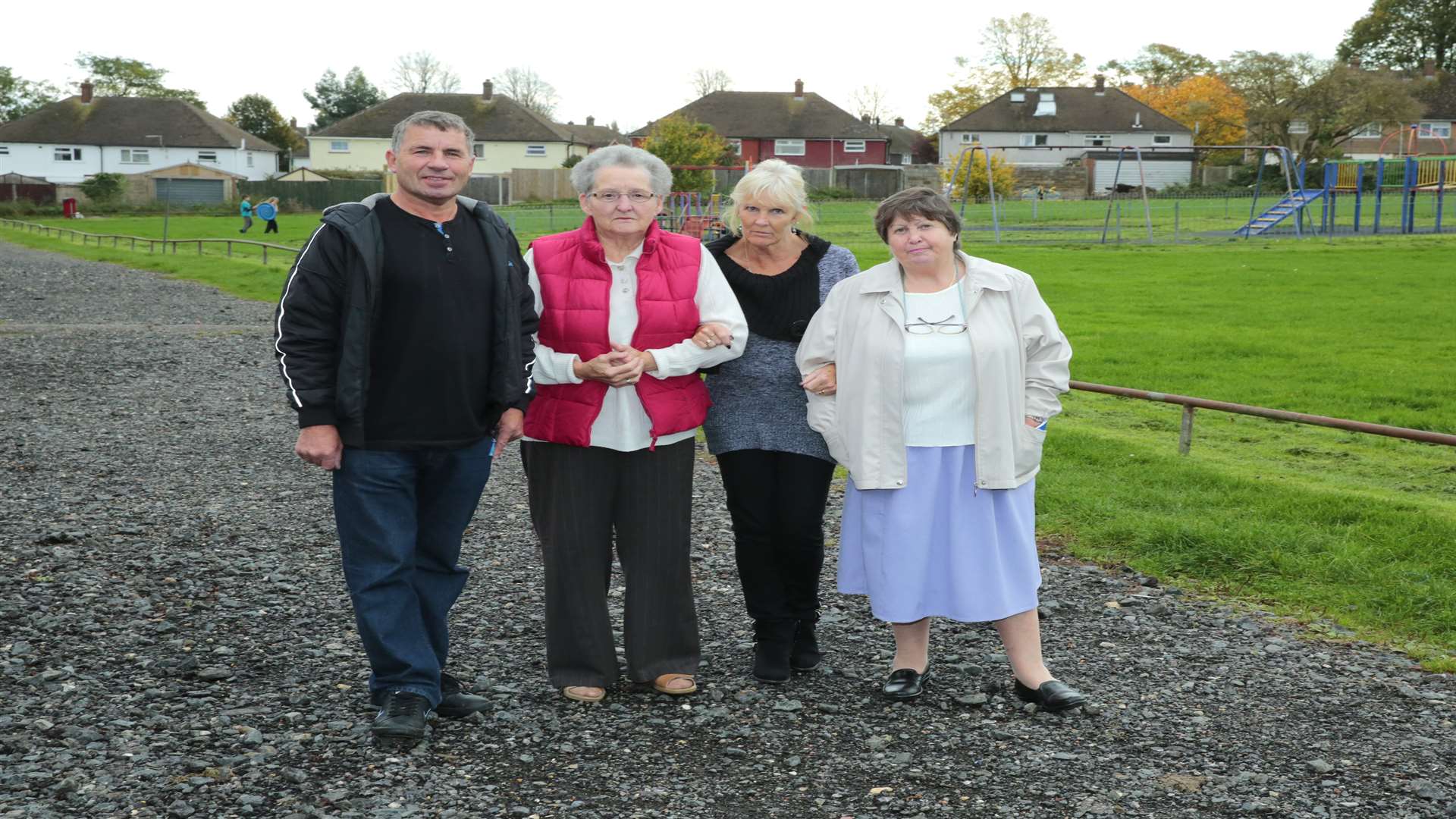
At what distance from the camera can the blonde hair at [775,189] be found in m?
4.64

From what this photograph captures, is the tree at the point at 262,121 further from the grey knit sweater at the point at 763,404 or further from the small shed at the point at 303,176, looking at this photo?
the grey knit sweater at the point at 763,404

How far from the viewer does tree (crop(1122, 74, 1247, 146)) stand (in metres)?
74.4

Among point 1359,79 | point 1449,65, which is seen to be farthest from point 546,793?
point 1449,65

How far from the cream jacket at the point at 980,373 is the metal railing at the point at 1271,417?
345 centimetres

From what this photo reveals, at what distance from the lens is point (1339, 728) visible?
432cm

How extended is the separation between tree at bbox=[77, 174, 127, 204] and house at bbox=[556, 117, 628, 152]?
2676cm

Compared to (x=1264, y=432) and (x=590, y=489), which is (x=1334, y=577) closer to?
(x=590, y=489)

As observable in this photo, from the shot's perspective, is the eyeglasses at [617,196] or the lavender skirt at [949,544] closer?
the eyeglasses at [617,196]

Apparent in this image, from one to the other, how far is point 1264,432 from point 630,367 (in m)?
7.94

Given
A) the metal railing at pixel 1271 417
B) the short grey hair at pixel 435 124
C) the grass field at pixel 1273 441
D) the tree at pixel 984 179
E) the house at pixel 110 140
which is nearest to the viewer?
the short grey hair at pixel 435 124

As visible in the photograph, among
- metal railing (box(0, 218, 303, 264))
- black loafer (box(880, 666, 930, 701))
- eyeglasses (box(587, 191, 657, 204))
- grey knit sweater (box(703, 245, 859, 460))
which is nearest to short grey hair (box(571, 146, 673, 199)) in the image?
eyeglasses (box(587, 191, 657, 204))

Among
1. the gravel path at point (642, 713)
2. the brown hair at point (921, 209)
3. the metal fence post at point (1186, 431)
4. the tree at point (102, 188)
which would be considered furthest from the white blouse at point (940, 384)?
the tree at point (102, 188)

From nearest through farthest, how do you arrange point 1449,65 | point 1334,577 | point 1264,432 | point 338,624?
1. point 338,624
2. point 1334,577
3. point 1264,432
4. point 1449,65

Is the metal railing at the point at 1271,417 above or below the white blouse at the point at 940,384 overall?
below
